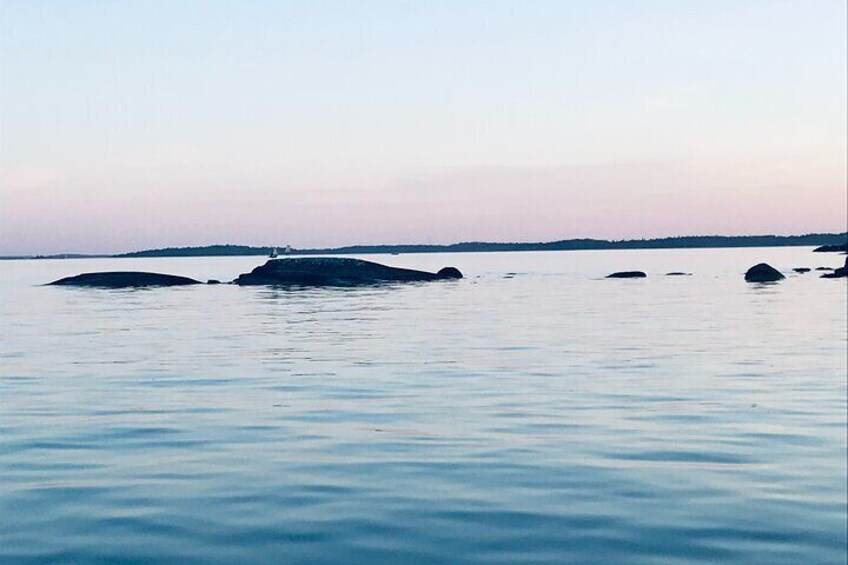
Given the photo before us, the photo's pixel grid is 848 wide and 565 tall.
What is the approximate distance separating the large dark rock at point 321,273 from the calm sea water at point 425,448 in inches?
1445

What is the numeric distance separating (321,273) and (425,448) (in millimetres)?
54195

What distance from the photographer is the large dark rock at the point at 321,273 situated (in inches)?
2623

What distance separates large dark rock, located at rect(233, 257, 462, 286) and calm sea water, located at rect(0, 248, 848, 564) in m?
36.7

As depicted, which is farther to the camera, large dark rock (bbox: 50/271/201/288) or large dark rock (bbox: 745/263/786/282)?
large dark rock (bbox: 745/263/786/282)

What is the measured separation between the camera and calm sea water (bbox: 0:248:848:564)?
29.1ft

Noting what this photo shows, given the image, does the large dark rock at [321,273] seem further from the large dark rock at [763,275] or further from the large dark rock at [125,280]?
the large dark rock at [763,275]

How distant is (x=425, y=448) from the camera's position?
13.0 metres

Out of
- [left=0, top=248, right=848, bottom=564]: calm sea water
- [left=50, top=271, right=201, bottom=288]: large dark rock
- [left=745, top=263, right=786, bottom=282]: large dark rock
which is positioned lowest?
[left=0, top=248, right=848, bottom=564]: calm sea water

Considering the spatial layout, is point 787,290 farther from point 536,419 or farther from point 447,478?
point 447,478

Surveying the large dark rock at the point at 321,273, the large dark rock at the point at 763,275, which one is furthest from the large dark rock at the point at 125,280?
the large dark rock at the point at 763,275

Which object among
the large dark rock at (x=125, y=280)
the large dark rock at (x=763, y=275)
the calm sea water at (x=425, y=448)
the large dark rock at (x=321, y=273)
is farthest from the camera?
the large dark rock at (x=763, y=275)

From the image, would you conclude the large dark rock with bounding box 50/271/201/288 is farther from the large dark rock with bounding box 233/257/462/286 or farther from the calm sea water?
the calm sea water

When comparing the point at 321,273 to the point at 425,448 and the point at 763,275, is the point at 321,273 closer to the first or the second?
the point at 763,275

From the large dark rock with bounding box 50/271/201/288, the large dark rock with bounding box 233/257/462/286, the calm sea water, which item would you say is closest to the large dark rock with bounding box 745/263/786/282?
the large dark rock with bounding box 233/257/462/286
